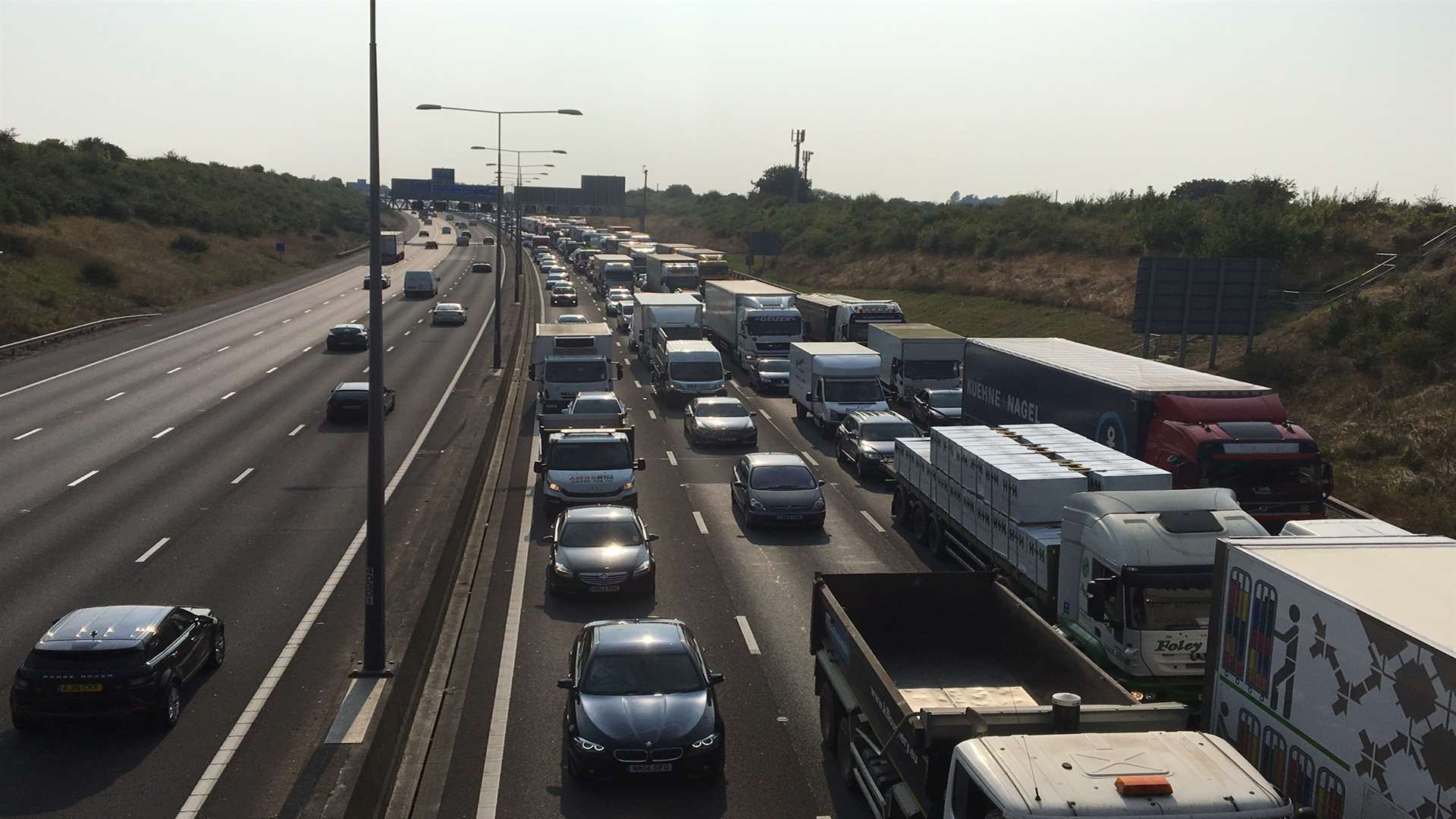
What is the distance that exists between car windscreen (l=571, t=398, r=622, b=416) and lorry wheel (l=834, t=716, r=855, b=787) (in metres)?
21.5

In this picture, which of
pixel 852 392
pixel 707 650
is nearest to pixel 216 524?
pixel 707 650

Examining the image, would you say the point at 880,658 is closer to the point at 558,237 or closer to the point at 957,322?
the point at 957,322

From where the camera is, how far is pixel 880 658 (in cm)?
1495

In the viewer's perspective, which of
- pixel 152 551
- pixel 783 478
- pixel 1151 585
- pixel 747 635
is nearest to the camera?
pixel 1151 585

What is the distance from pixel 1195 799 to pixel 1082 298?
61.1m

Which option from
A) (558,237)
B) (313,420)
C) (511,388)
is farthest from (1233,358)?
(558,237)

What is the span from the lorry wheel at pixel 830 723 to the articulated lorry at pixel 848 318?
35090 mm

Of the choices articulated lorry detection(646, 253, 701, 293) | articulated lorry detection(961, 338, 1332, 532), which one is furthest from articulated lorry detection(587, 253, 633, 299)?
articulated lorry detection(961, 338, 1332, 532)

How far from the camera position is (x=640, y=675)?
14.2m

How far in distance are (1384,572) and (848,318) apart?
4083cm

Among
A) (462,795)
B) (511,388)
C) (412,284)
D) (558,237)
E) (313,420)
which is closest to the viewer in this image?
(462,795)

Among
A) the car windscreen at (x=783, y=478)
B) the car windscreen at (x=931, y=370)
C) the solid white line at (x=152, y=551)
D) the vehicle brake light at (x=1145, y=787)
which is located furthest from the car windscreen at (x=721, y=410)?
the vehicle brake light at (x=1145, y=787)

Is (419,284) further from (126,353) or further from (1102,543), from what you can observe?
(1102,543)

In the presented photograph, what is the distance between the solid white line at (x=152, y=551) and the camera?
72.9 feet
